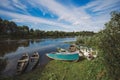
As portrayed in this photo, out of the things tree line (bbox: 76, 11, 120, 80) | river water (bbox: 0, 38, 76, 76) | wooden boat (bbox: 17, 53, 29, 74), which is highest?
tree line (bbox: 76, 11, 120, 80)

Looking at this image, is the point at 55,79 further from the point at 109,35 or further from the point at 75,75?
the point at 109,35

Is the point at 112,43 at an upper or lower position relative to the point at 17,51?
upper

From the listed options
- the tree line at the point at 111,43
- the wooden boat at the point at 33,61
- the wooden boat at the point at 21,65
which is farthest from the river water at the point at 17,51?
the tree line at the point at 111,43

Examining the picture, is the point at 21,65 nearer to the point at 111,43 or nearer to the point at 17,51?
the point at 111,43

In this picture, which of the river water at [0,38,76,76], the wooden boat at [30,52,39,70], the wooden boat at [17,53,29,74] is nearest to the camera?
the wooden boat at [17,53,29,74]

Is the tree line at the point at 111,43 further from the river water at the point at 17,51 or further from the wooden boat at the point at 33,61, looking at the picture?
the river water at the point at 17,51

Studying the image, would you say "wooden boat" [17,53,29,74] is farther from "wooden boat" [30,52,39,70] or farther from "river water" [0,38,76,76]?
"wooden boat" [30,52,39,70]

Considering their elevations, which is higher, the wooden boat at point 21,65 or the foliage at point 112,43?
the foliage at point 112,43

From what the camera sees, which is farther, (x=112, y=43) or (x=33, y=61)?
(x=33, y=61)

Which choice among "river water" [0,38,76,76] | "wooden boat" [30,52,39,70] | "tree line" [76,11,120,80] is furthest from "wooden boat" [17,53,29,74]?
"tree line" [76,11,120,80]

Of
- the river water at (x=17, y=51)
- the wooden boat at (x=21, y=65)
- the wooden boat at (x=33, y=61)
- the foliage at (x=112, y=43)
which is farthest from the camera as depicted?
the river water at (x=17, y=51)

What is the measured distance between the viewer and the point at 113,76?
8.26 m

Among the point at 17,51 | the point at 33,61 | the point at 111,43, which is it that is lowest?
the point at 17,51

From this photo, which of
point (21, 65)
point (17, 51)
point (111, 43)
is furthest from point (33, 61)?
point (111, 43)
